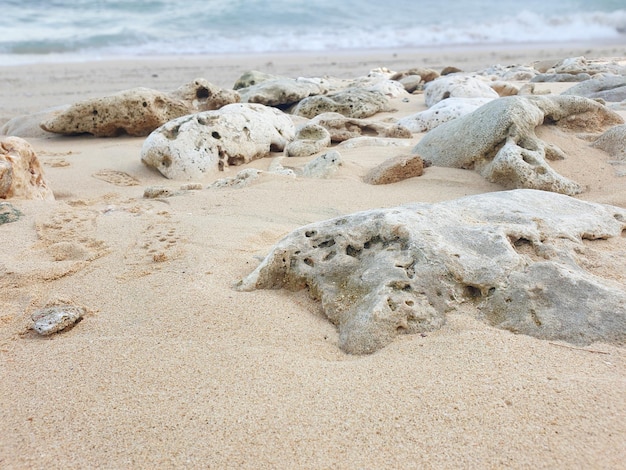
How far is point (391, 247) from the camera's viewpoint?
6.53ft

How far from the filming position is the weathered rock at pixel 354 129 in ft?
18.0

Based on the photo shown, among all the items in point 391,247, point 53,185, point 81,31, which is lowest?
point 53,185

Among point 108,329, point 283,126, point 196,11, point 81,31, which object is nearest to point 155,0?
point 196,11

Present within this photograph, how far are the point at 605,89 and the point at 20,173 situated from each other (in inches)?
311

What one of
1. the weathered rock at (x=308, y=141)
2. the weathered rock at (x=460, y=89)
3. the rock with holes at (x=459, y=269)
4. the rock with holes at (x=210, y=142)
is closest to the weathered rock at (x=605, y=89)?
the weathered rock at (x=460, y=89)

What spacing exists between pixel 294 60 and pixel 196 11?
933cm

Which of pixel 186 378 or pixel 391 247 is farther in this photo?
pixel 391 247

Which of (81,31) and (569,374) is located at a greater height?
(81,31)

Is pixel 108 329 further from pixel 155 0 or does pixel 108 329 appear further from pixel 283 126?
pixel 155 0

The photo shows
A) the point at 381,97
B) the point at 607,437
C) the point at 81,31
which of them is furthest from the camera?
the point at 81,31

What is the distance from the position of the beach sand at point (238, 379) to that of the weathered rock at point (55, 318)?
0.12 feet

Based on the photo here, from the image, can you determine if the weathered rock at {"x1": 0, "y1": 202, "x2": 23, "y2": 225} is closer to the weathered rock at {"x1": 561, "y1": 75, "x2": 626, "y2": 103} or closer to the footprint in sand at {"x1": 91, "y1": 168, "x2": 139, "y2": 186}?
the footprint in sand at {"x1": 91, "y1": 168, "x2": 139, "y2": 186}

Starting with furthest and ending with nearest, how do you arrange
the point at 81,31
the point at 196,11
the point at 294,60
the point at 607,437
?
the point at 196,11
the point at 81,31
the point at 294,60
the point at 607,437

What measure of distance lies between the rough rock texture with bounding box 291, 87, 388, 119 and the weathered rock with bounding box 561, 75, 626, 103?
123 inches
